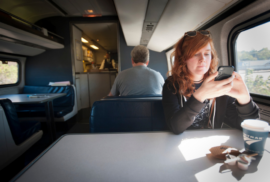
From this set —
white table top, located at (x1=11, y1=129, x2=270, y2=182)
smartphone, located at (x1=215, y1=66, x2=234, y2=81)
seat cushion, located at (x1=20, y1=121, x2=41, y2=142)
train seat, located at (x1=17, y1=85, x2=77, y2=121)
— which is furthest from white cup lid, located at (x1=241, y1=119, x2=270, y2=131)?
train seat, located at (x1=17, y1=85, x2=77, y2=121)

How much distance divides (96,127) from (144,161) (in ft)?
2.90

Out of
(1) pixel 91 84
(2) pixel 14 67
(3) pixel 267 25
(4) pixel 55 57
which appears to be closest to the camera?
(3) pixel 267 25

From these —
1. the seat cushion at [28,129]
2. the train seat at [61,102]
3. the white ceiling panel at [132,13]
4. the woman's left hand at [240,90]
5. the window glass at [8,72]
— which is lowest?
the seat cushion at [28,129]

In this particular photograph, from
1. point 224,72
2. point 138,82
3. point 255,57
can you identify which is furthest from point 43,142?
point 255,57

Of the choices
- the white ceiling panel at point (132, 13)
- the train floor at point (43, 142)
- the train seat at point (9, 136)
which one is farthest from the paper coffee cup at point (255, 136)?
the train seat at point (9, 136)

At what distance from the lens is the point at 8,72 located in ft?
12.8

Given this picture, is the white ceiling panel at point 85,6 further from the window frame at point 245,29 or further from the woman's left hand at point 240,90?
the woman's left hand at point 240,90

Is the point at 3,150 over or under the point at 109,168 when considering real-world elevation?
under

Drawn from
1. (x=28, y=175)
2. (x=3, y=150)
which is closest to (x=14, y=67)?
(x=3, y=150)

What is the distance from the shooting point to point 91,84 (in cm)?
527

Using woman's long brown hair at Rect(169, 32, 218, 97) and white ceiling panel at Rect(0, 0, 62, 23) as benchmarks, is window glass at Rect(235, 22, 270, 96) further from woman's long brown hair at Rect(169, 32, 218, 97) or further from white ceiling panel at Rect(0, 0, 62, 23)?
white ceiling panel at Rect(0, 0, 62, 23)

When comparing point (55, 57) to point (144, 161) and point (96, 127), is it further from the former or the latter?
point (144, 161)

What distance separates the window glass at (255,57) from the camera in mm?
1448

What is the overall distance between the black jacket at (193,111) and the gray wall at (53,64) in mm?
4417
